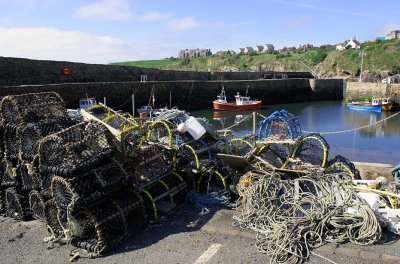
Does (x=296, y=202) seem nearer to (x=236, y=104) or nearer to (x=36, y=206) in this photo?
(x=36, y=206)

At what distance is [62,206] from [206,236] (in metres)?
1.74

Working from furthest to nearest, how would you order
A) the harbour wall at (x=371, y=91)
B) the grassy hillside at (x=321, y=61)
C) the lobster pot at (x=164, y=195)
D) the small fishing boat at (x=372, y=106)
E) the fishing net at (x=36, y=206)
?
the grassy hillside at (x=321, y=61), the harbour wall at (x=371, y=91), the small fishing boat at (x=372, y=106), the lobster pot at (x=164, y=195), the fishing net at (x=36, y=206)

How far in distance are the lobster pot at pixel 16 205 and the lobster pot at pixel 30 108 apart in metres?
1.00

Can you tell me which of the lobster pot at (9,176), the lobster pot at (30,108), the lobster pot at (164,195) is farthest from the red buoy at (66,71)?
the lobster pot at (164,195)

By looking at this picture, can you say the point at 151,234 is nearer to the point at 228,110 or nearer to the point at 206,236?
the point at 206,236

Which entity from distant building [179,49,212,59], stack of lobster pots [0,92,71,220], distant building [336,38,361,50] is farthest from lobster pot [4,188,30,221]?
distant building [179,49,212,59]

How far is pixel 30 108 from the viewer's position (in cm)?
Answer: 568

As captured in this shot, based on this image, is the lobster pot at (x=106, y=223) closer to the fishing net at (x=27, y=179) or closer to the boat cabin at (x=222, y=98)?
the fishing net at (x=27, y=179)

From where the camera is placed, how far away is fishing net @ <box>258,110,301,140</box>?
615cm

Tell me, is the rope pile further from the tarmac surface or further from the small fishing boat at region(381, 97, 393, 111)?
the small fishing boat at region(381, 97, 393, 111)

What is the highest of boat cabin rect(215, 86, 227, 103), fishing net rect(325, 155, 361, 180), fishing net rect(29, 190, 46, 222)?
fishing net rect(325, 155, 361, 180)

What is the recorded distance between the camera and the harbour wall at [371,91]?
34.7m

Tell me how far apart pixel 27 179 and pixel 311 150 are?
4524 millimetres

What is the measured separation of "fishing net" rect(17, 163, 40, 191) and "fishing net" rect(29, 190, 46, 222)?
0.31 feet
